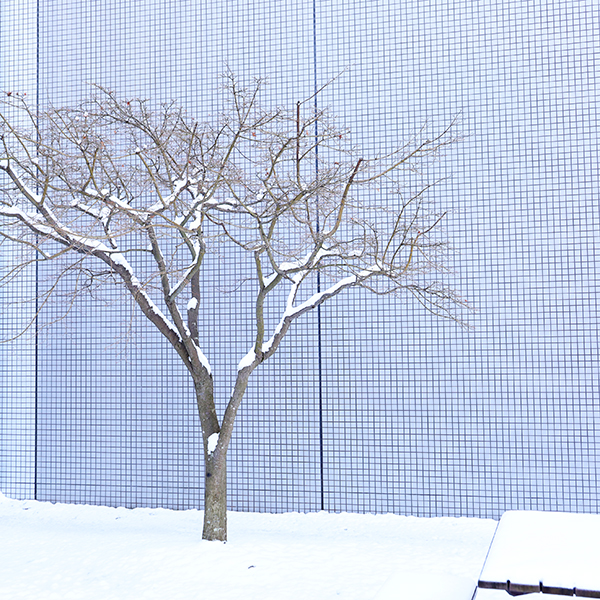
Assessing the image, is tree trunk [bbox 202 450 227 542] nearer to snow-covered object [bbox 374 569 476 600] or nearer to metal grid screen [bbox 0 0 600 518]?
metal grid screen [bbox 0 0 600 518]

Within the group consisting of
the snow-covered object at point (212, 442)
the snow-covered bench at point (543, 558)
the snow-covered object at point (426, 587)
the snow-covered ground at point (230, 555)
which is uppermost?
the snow-covered object at point (212, 442)

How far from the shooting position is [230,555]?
3512mm

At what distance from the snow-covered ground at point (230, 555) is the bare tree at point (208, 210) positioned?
42cm

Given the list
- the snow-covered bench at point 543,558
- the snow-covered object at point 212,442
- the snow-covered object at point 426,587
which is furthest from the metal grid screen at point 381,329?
the snow-covered object at point 426,587

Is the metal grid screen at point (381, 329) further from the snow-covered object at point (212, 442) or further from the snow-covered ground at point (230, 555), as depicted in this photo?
the snow-covered object at point (212, 442)

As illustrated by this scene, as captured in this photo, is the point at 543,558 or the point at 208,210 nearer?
the point at 543,558

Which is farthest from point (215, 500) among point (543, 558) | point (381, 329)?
point (543, 558)

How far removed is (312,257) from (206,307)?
1685 mm

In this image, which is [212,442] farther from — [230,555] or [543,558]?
[543,558]

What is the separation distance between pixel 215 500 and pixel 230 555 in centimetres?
37

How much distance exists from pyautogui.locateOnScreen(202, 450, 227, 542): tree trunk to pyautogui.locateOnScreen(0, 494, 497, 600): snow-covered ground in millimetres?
74

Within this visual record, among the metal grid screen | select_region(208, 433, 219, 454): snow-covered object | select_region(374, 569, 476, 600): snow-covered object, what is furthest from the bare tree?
select_region(374, 569, 476, 600): snow-covered object

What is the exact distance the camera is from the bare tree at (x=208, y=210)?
Result: 3266mm

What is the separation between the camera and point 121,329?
5070mm
